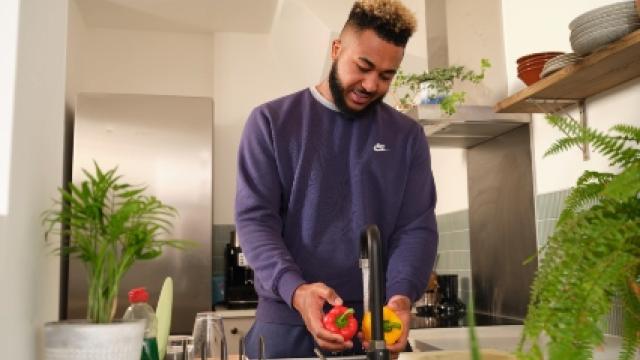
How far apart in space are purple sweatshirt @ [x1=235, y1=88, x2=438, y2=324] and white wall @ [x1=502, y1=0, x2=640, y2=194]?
2.11 feet

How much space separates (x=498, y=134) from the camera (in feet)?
9.41

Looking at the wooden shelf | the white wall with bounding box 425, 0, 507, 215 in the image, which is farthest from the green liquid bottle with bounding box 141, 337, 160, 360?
the white wall with bounding box 425, 0, 507, 215

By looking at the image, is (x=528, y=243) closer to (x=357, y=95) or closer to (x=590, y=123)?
(x=590, y=123)

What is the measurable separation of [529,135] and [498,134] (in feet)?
0.88

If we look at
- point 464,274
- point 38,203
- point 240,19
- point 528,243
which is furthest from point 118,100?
point 38,203

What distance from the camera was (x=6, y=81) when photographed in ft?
2.52

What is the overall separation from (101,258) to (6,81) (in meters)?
0.24

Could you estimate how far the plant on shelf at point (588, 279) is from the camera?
0.90 metres

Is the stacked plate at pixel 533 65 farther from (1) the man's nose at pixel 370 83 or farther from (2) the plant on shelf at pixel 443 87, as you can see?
(1) the man's nose at pixel 370 83

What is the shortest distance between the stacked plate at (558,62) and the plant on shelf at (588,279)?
0.77 meters

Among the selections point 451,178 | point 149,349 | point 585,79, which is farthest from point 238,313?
point 149,349

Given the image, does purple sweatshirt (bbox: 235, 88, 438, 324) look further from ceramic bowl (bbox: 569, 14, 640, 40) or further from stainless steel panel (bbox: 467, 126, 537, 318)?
stainless steel panel (bbox: 467, 126, 537, 318)

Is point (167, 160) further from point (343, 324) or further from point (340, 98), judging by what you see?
point (343, 324)

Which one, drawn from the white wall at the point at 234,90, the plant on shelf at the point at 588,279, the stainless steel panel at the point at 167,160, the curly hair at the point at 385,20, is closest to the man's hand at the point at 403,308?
the plant on shelf at the point at 588,279
